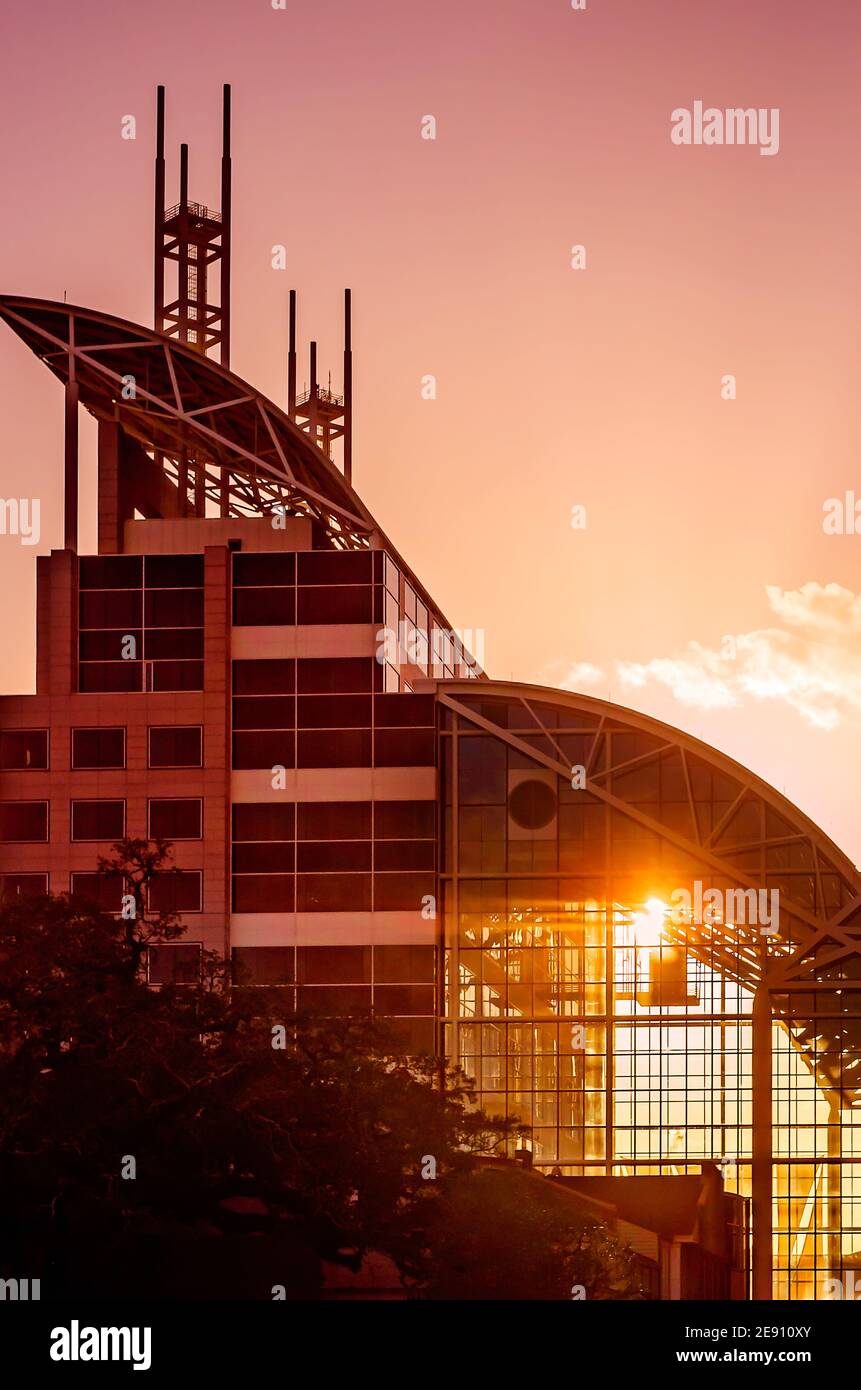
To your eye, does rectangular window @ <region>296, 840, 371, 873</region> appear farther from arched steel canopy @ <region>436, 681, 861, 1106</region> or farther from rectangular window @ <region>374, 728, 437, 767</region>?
arched steel canopy @ <region>436, 681, 861, 1106</region>

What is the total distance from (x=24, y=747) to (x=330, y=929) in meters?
12.3

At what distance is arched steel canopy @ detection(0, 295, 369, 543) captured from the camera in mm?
77938

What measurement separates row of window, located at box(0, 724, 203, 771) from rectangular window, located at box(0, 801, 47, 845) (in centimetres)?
132

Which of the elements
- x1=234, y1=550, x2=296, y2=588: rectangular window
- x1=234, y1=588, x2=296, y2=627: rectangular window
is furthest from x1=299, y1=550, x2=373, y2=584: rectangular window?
x1=234, y1=588, x2=296, y2=627: rectangular window

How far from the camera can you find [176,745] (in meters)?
75.3

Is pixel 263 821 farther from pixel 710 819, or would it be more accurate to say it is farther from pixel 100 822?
pixel 710 819

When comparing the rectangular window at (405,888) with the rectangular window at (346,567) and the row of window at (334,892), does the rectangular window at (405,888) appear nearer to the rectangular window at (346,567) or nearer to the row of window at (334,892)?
the row of window at (334,892)

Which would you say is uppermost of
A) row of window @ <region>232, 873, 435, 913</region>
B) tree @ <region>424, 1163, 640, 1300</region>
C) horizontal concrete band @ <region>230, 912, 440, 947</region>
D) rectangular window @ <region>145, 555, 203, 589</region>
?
rectangular window @ <region>145, 555, 203, 589</region>

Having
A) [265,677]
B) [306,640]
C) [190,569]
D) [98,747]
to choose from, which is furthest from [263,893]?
[190,569]

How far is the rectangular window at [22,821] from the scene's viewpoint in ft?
245

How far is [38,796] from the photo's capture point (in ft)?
246

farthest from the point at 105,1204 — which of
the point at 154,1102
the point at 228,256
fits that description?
the point at 228,256

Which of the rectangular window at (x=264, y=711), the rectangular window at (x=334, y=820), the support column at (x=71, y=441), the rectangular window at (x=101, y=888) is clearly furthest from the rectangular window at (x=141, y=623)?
the rectangular window at (x=101, y=888)

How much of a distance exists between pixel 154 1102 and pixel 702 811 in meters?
36.2
